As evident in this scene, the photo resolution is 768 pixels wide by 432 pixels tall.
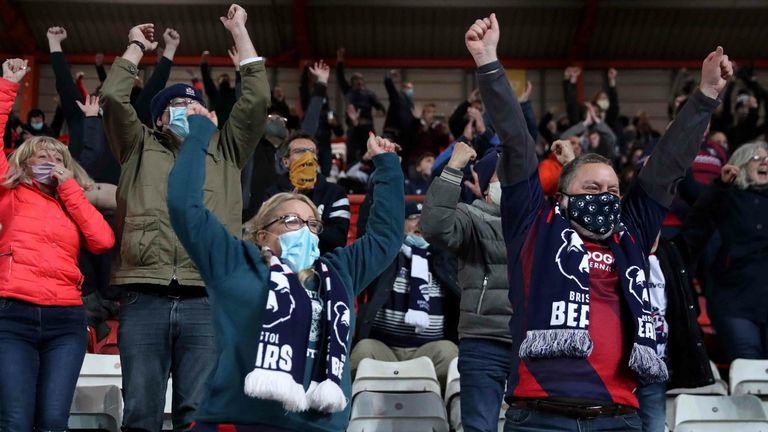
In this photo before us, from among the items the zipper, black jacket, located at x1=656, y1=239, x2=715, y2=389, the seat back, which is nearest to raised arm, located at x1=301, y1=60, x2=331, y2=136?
the seat back

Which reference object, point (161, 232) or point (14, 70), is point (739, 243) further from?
point (14, 70)

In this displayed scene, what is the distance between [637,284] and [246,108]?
153 cm

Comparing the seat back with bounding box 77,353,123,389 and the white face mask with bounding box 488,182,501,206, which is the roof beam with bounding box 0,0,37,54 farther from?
the white face mask with bounding box 488,182,501,206

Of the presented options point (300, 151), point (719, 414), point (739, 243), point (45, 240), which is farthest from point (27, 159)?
point (739, 243)

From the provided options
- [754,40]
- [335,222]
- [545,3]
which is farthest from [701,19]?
[335,222]

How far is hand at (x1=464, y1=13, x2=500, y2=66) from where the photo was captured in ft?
9.04

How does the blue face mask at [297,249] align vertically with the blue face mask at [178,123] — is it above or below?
below

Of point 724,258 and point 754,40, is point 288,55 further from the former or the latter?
point 724,258

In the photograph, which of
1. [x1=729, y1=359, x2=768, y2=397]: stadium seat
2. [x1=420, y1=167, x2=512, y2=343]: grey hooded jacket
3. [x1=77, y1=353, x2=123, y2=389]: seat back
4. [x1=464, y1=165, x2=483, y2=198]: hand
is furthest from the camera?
[x1=729, y1=359, x2=768, y2=397]: stadium seat

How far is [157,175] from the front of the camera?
3.40 metres

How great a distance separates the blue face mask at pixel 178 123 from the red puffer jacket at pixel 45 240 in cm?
50

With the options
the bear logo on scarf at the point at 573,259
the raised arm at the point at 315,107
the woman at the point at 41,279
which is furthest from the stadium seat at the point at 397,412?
the raised arm at the point at 315,107

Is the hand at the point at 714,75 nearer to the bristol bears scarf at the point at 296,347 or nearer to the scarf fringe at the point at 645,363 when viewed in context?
the scarf fringe at the point at 645,363

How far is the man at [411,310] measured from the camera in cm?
506
